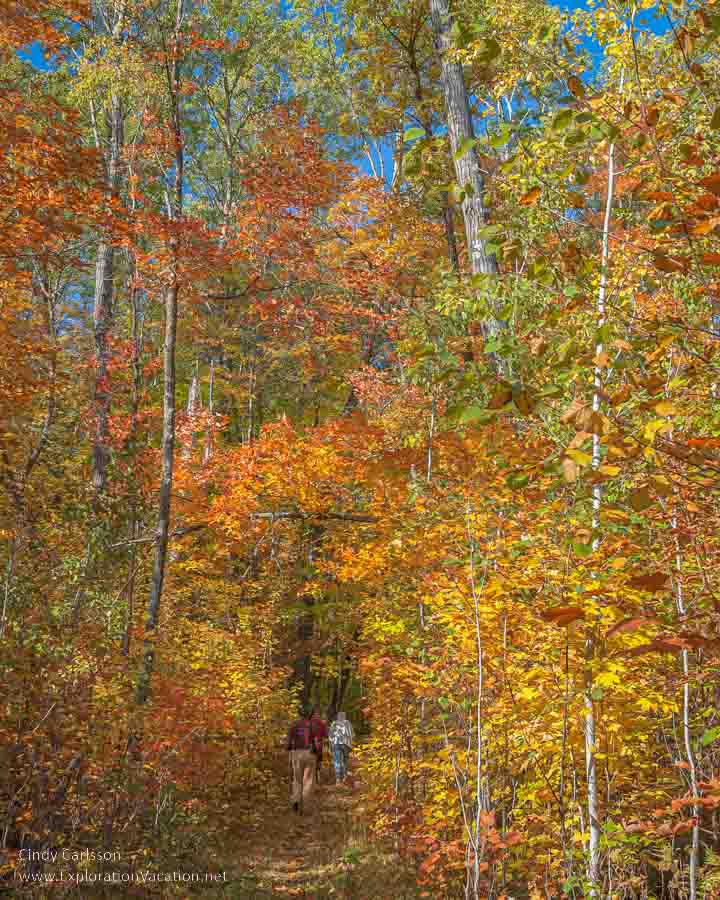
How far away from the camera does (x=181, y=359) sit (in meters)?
22.0

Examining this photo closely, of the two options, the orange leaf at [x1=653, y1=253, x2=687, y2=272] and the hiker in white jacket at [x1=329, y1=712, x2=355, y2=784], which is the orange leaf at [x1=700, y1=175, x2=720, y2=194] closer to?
the orange leaf at [x1=653, y1=253, x2=687, y2=272]

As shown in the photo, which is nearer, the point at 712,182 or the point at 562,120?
the point at 712,182

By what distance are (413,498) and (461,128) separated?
4701 mm

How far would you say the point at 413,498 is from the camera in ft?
25.5

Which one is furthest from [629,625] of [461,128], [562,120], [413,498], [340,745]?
[340,745]

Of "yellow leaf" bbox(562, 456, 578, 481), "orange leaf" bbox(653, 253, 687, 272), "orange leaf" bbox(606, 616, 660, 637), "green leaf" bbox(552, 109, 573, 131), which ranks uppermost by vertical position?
"green leaf" bbox(552, 109, 573, 131)

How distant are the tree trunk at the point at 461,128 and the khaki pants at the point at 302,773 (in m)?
7.45

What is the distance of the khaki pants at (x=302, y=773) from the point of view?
38.5ft

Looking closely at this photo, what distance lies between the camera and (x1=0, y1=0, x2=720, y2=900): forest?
2521 mm

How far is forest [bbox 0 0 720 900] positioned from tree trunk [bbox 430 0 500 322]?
0.05 metres

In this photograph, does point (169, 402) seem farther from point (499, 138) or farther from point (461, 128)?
point (499, 138)

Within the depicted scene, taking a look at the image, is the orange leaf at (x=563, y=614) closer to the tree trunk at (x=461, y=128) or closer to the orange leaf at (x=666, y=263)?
the orange leaf at (x=666, y=263)

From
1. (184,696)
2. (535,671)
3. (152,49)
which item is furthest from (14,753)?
(152,49)

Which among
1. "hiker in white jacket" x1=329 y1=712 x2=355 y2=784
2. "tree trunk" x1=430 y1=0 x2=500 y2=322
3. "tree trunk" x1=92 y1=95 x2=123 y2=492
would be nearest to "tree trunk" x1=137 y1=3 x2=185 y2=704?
"tree trunk" x1=92 y1=95 x2=123 y2=492
